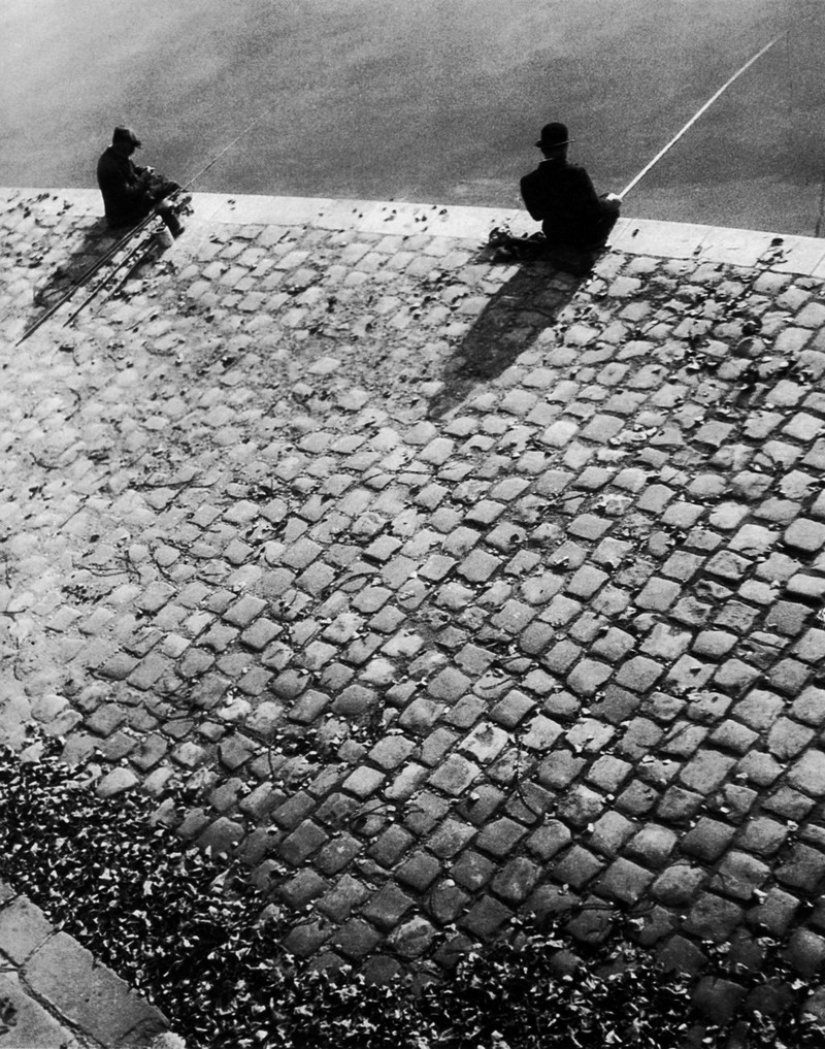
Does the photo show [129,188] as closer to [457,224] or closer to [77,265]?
[77,265]

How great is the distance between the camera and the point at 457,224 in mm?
10523

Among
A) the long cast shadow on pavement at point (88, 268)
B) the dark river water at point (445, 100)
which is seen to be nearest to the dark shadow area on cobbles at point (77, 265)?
the long cast shadow on pavement at point (88, 268)

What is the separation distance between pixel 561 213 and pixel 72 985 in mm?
7216

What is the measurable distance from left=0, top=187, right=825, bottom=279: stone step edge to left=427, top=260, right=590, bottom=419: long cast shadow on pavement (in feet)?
2.05

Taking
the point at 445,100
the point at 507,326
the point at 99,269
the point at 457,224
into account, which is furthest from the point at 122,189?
the point at 507,326

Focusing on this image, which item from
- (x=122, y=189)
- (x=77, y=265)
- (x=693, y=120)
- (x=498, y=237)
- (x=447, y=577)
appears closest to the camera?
(x=447, y=577)

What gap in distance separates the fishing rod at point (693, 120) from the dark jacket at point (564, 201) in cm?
58

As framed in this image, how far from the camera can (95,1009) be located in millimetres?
5832

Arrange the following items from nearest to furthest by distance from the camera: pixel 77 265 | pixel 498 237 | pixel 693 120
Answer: pixel 498 237, pixel 693 120, pixel 77 265

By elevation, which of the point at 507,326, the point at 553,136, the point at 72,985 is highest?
the point at 553,136

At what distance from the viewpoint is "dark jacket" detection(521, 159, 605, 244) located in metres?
9.08

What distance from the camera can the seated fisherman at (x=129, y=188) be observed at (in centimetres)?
1176

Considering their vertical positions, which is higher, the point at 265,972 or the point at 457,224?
the point at 457,224

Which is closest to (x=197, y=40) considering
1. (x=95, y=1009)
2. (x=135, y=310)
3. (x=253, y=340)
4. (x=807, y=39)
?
(x=135, y=310)
